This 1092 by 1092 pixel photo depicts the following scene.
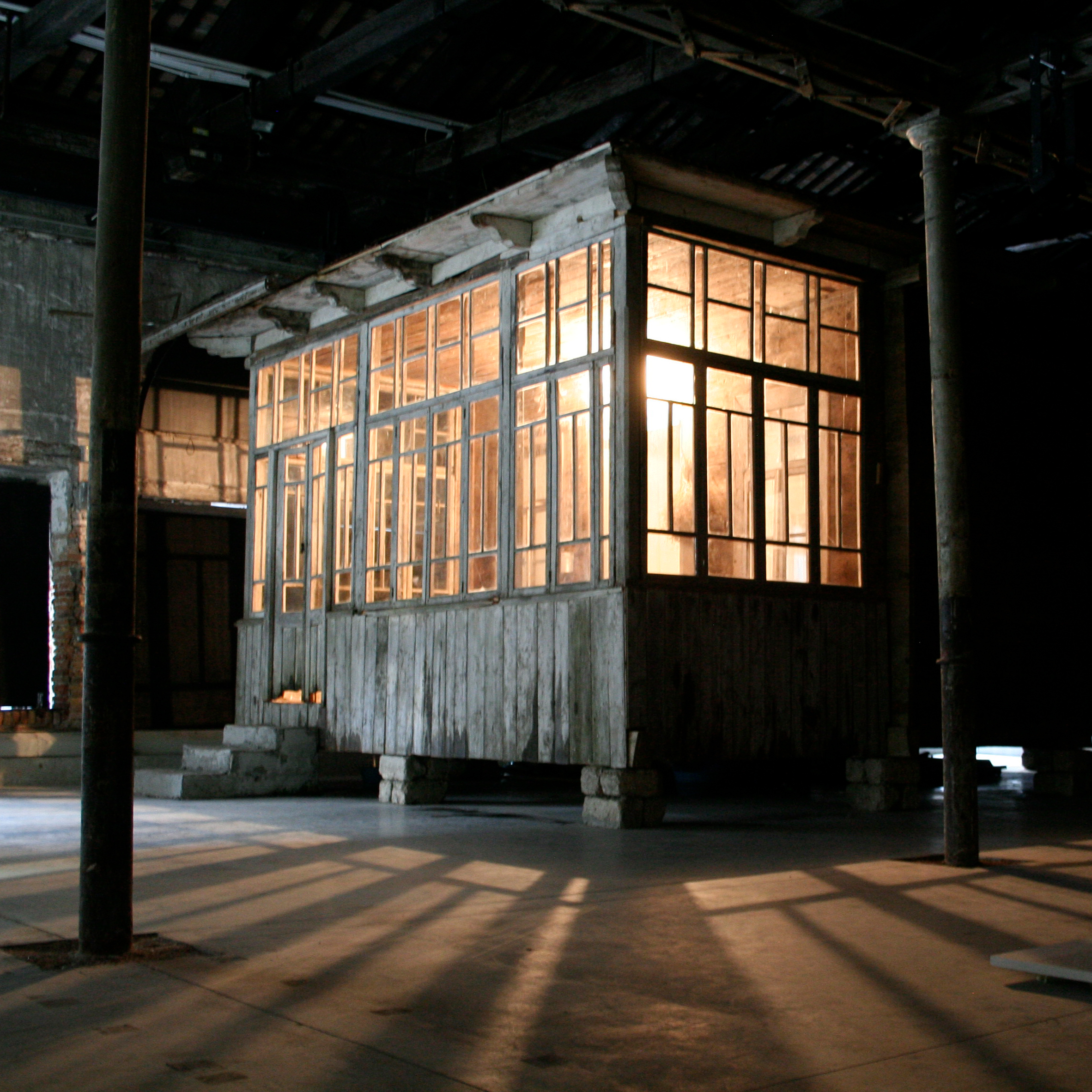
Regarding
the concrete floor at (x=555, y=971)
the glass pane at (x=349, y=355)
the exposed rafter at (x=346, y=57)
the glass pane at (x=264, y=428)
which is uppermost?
the exposed rafter at (x=346, y=57)

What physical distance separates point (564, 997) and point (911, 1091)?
149 centimetres

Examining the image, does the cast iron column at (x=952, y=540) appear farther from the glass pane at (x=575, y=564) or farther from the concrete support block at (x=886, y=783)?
the concrete support block at (x=886, y=783)

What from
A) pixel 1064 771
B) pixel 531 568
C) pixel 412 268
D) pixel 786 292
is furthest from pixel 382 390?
pixel 1064 771

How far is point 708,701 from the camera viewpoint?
11.2 m

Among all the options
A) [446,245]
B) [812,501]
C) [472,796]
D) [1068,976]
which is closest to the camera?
[1068,976]

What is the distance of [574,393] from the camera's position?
38.2ft

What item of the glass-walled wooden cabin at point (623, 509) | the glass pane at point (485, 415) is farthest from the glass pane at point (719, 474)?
the glass pane at point (485, 415)

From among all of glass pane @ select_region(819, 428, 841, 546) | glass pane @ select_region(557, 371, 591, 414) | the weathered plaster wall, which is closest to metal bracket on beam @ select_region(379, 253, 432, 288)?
glass pane @ select_region(557, 371, 591, 414)

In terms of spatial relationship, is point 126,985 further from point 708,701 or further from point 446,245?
point 446,245

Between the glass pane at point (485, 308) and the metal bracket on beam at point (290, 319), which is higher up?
the metal bracket on beam at point (290, 319)

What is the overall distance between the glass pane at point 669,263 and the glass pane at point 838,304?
1666 millimetres

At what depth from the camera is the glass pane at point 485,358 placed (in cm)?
1263

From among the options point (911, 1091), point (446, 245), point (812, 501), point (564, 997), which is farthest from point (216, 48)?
point (911, 1091)

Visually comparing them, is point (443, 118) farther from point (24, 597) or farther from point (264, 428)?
point (24, 597)
